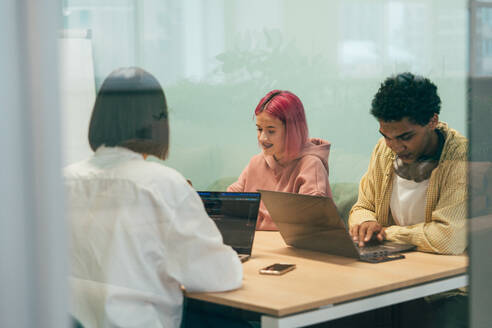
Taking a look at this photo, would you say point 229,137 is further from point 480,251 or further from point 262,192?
point 480,251

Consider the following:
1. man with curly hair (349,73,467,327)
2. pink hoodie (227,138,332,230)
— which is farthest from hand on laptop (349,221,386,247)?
pink hoodie (227,138,332,230)

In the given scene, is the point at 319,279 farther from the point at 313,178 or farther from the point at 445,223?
the point at 313,178

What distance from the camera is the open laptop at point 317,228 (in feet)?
6.38

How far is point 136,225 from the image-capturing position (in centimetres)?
149

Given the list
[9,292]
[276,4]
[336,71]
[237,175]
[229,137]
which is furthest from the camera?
[237,175]

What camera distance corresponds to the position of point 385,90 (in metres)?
2.11

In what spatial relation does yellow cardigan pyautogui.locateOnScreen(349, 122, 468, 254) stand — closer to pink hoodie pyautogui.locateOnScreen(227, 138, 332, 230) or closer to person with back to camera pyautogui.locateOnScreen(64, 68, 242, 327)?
pink hoodie pyautogui.locateOnScreen(227, 138, 332, 230)

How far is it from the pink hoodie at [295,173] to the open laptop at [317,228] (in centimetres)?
45

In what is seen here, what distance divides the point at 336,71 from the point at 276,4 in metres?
0.33

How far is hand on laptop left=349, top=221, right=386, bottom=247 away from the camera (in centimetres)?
223

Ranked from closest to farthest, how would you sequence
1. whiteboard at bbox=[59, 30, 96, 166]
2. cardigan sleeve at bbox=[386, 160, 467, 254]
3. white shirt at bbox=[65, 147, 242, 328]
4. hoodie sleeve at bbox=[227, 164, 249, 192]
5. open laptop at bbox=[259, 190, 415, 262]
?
whiteboard at bbox=[59, 30, 96, 166]
white shirt at bbox=[65, 147, 242, 328]
cardigan sleeve at bbox=[386, 160, 467, 254]
open laptop at bbox=[259, 190, 415, 262]
hoodie sleeve at bbox=[227, 164, 249, 192]

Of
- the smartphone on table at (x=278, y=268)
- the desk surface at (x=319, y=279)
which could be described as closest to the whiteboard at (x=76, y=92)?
the desk surface at (x=319, y=279)

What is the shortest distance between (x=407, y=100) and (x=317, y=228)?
58 centimetres

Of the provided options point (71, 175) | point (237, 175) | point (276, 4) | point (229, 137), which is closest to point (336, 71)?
point (276, 4)
